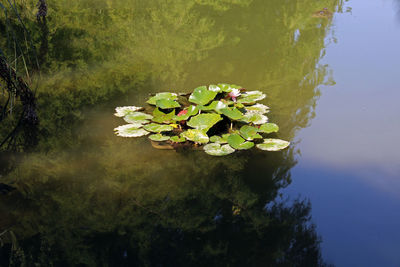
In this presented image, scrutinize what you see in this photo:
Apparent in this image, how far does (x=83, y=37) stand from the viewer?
4.38m

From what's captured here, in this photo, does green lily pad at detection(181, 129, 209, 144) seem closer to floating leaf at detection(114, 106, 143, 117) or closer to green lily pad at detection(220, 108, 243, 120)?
green lily pad at detection(220, 108, 243, 120)

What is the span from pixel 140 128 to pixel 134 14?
2899 mm

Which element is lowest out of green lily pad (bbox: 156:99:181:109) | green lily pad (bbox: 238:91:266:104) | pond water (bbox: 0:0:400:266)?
pond water (bbox: 0:0:400:266)

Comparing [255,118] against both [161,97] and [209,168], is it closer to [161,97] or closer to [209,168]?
[209,168]

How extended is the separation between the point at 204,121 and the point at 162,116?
351 mm

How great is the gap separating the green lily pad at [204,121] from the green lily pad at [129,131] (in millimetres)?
321

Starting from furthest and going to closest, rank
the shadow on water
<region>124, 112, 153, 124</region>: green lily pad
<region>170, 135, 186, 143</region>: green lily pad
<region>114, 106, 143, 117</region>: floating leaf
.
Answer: <region>114, 106, 143, 117</region>: floating leaf
<region>124, 112, 153, 124</region>: green lily pad
<region>170, 135, 186, 143</region>: green lily pad
the shadow on water

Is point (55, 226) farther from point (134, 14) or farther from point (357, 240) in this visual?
point (134, 14)

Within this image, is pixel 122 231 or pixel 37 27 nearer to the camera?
pixel 122 231

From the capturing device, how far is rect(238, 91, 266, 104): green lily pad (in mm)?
2892

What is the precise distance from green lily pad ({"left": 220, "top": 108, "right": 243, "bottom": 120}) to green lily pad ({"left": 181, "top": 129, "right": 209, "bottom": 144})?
204 mm

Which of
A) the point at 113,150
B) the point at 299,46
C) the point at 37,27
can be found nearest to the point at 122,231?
the point at 113,150

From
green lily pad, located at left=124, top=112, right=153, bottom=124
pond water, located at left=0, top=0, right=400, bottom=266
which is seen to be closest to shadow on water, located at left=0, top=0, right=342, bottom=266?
pond water, located at left=0, top=0, right=400, bottom=266

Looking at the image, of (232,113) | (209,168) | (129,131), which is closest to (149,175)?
(209,168)
